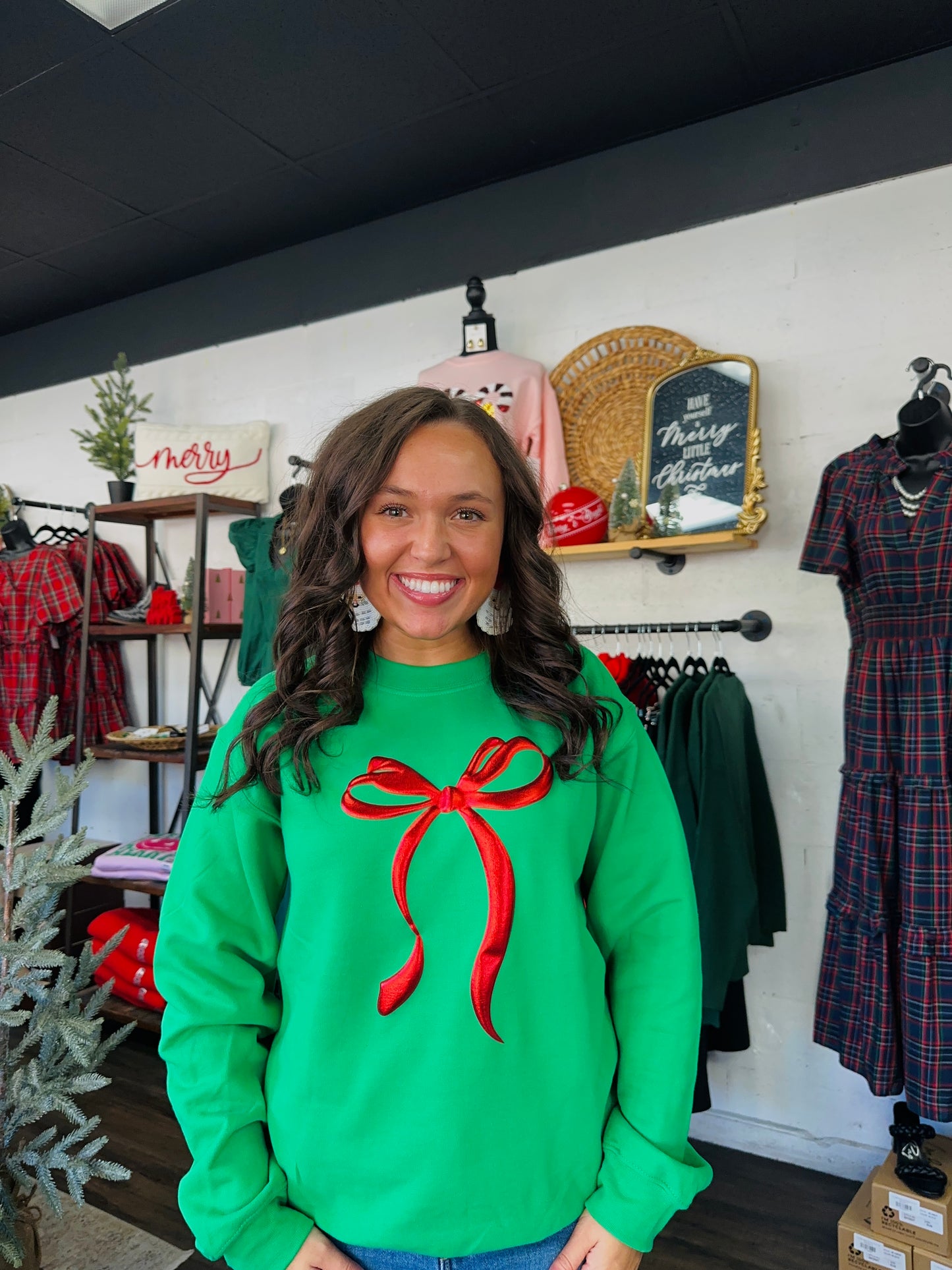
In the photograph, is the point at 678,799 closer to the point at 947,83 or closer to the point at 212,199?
the point at 947,83

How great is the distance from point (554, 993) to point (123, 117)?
2.71 metres

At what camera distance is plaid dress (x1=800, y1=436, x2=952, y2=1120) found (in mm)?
1834

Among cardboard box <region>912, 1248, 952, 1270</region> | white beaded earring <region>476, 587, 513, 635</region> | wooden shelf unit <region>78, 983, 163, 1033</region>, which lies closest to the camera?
white beaded earring <region>476, 587, 513, 635</region>

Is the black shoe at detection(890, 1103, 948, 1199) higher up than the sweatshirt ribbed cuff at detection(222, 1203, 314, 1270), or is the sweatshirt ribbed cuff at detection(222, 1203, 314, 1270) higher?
the sweatshirt ribbed cuff at detection(222, 1203, 314, 1270)

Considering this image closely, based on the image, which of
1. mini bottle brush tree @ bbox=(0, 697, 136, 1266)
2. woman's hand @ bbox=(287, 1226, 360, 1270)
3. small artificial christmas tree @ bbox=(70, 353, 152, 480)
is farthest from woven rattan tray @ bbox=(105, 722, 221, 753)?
woman's hand @ bbox=(287, 1226, 360, 1270)

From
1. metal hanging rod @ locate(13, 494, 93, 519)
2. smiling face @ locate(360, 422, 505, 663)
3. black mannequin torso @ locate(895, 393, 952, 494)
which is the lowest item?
smiling face @ locate(360, 422, 505, 663)

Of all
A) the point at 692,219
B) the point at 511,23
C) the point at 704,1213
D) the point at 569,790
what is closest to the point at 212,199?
the point at 511,23

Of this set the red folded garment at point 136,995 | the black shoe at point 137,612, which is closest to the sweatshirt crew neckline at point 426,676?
the red folded garment at point 136,995

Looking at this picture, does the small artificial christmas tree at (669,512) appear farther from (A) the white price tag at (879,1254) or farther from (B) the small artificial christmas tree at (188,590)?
(B) the small artificial christmas tree at (188,590)

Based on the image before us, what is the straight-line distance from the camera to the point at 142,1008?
307cm

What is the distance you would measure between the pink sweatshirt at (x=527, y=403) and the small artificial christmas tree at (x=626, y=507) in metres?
0.26

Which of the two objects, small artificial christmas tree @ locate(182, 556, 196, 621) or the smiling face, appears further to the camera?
small artificial christmas tree @ locate(182, 556, 196, 621)

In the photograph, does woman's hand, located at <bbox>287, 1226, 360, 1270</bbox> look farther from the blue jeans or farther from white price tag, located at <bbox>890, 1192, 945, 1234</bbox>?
white price tag, located at <bbox>890, 1192, 945, 1234</bbox>

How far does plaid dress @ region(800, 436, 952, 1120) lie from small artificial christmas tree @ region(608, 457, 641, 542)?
51cm
